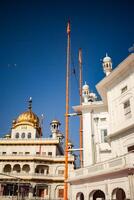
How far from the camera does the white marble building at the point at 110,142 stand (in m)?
16.8

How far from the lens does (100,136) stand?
2995cm

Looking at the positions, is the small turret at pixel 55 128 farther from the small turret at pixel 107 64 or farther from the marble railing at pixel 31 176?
the small turret at pixel 107 64

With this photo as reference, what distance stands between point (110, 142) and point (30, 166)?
31495 mm

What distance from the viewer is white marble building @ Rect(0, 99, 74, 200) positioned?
47.6 m

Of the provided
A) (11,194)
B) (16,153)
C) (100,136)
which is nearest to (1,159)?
(16,153)

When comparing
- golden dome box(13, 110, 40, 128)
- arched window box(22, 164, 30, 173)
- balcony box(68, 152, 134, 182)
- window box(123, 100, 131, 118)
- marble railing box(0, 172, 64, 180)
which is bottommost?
balcony box(68, 152, 134, 182)

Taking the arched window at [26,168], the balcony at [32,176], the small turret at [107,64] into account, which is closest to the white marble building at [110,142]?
the small turret at [107,64]

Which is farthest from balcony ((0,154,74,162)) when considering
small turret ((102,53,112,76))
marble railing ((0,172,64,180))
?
small turret ((102,53,112,76))

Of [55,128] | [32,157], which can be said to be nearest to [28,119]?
[55,128]

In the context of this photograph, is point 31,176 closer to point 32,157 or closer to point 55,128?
point 32,157

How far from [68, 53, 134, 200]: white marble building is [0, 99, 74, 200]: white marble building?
21163 millimetres

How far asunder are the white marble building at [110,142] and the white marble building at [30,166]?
2116 centimetres

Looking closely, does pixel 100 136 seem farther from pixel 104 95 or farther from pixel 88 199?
pixel 88 199

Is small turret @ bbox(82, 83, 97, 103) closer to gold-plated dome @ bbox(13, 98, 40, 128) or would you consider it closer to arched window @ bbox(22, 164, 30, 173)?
arched window @ bbox(22, 164, 30, 173)
